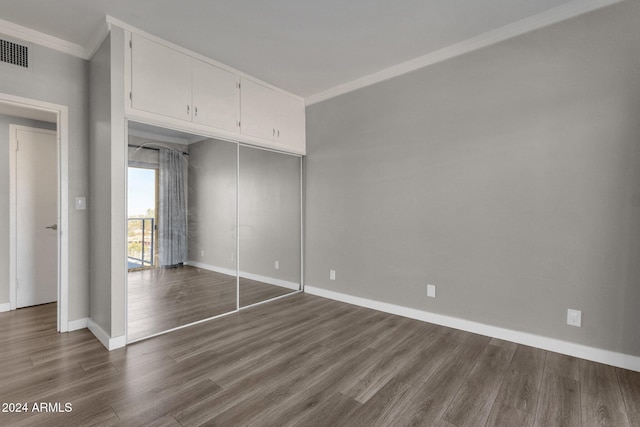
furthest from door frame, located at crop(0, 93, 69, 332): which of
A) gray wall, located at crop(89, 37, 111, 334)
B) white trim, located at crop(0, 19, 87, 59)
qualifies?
white trim, located at crop(0, 19, 87, 59)

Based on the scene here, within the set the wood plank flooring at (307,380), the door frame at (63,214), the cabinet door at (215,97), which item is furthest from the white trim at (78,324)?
the cabinet door at (215,97)

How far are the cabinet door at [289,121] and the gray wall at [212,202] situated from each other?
2.60 feet

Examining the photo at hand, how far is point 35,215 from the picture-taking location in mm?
3719

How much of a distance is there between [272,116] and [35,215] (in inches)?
122

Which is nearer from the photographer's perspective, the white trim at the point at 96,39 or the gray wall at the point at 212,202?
the white trim at the point at 96,39

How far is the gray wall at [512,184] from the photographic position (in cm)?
238

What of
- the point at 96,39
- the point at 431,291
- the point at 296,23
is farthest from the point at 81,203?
the point at 431,291

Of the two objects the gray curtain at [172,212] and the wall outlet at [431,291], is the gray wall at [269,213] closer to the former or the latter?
the gray curtain at [172,212]

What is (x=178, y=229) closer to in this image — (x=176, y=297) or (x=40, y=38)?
(x=176, y=297)

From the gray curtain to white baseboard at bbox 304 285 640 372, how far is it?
7.04 feet

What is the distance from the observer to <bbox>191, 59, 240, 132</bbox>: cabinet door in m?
3.19

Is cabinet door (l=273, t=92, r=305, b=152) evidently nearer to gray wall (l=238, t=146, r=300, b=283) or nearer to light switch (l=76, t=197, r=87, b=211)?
gray wall (l=238, t=146, r=300, b=283)

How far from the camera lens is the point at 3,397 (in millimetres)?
1985

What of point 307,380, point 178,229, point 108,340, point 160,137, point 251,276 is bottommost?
point 307,380
